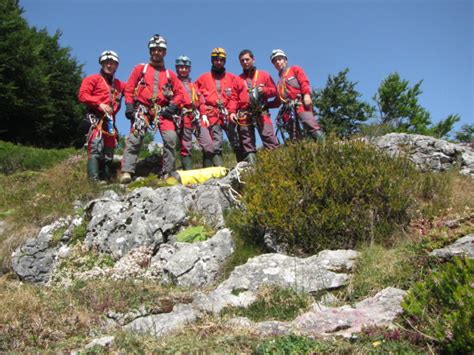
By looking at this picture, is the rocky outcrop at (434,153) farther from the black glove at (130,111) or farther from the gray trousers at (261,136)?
the black glove at (130,111)

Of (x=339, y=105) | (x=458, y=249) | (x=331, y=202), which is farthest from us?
(x=339, y=105)

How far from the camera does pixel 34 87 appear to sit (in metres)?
18.5

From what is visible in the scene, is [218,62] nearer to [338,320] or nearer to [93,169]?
[93,169]

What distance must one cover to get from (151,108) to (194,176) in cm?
161

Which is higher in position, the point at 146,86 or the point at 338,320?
the point at 146,86

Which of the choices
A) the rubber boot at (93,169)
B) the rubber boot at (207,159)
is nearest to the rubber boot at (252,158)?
the rubber boot at (207,159)

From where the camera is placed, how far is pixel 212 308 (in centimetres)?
402

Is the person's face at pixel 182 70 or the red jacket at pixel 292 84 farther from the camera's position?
the person's face at pixel 182 70

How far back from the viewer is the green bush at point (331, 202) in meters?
5.18

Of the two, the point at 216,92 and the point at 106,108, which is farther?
the point at 216,92

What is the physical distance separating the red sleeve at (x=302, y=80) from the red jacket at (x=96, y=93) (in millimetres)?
3522

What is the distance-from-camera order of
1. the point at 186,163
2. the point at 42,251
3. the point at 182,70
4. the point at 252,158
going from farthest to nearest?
the point at 182,70
the point at 186,163
the point at 252,158
the point at 42,251

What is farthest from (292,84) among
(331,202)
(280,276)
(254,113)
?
(280,276)

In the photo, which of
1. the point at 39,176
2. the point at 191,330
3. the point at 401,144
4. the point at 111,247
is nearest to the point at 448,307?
the point at 191,330
